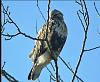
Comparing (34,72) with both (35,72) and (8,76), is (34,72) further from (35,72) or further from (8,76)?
(8,76)

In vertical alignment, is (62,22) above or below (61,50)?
above

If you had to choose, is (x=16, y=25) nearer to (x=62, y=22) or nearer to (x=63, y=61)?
(x=63, y=61)

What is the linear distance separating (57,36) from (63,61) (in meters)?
1.78

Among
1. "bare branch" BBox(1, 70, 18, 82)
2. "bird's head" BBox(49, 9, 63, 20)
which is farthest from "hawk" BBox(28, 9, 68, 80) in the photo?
"bare branch" BBox(1, 70, 18, 82)

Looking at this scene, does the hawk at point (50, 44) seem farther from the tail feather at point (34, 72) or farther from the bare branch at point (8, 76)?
the bare branch at point (8, 76)

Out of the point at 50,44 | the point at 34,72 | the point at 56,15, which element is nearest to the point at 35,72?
the point at 34,72

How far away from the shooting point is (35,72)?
6098 mm

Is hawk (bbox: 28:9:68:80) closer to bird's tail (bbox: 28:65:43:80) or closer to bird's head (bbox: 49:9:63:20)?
bird's tail (bbox: 28:65:43:80)

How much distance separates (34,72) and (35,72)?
18mm

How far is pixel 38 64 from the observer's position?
630 centimetres

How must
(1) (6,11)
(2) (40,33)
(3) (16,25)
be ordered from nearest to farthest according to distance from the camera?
(3) (16,25), (1) (6,11), (2) (40,33)

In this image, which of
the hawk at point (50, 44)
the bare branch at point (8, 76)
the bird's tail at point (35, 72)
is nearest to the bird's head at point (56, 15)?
the hawk at point (50, 44)

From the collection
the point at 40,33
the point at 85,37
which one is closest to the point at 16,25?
the point at 85,37

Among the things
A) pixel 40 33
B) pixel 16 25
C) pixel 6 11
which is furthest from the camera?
pixel 40 33
